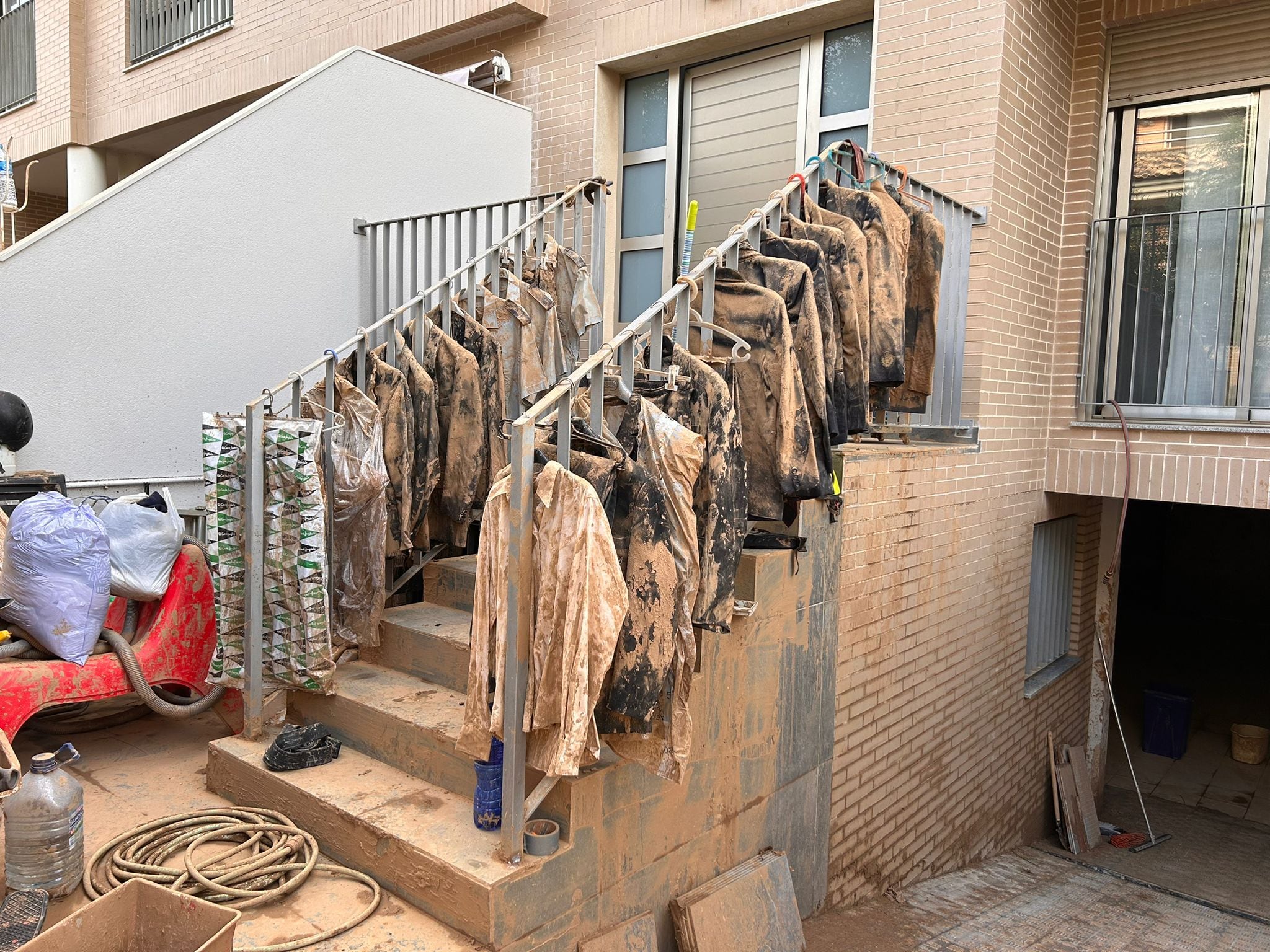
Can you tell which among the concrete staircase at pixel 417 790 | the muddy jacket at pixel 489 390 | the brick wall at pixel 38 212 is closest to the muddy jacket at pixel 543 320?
the muddy jacket at pixel 489 390

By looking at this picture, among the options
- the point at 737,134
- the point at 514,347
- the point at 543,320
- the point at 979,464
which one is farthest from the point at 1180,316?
the point at 514,347

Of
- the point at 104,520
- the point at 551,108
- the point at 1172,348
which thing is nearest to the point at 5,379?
the point at 104,520

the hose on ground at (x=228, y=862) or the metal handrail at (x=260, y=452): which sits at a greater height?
the metal handrail at (x=260, y=452)

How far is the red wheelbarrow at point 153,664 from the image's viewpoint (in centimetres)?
402

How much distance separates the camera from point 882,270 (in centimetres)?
439

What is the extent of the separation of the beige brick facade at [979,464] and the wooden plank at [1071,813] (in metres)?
0.23

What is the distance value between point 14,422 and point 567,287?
308 centimetres

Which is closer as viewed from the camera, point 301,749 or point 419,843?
point 419,843

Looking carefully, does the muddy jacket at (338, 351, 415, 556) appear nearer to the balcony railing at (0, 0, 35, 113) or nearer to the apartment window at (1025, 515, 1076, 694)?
the apartment window at (1025, 515, 1076, 694)

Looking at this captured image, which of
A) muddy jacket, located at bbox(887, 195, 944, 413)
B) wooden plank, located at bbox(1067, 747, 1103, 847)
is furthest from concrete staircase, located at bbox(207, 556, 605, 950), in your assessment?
wooden plank, located at bbox(1067, 747, 1103, 847)

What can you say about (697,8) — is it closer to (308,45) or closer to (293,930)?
(308,45)

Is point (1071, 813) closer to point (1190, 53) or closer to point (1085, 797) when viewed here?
point (1085, 797)

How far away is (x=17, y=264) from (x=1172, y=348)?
7.25m

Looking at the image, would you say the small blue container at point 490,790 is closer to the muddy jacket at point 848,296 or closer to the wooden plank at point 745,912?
the wooden plank at point 745,912
